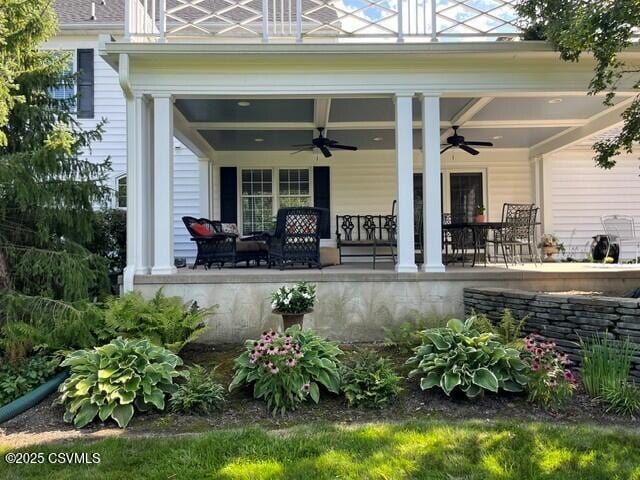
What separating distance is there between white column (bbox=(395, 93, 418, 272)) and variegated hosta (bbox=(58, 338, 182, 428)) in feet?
10.3

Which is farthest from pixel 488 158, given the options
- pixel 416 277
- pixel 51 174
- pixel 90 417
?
pixel 90 417

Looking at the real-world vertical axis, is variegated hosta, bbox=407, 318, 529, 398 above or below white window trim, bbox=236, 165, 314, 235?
below

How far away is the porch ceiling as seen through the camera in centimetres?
665

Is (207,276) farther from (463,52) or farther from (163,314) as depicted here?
(463,52)

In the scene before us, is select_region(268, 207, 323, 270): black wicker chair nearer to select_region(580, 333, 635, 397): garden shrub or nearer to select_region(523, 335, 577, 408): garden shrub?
select_region(523, 335, 577, 408): garden shrub

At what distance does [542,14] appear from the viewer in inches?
203

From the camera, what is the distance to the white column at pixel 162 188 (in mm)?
5574

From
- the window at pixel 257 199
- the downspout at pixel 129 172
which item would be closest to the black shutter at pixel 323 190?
the window at pixel 257 199

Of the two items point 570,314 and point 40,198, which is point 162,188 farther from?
point 570,314

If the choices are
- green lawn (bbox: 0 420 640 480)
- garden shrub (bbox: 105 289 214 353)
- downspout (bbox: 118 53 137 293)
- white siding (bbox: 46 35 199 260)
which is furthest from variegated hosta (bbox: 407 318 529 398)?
white siding (bbox: 46 35 199 260)

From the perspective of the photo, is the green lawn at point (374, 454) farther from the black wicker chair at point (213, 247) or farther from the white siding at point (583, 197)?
the white siding at point (583, 197)

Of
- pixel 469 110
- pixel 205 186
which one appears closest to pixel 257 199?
pixel 205 186

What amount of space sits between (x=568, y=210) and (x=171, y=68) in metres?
8.83

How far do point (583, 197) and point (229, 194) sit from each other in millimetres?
7925
